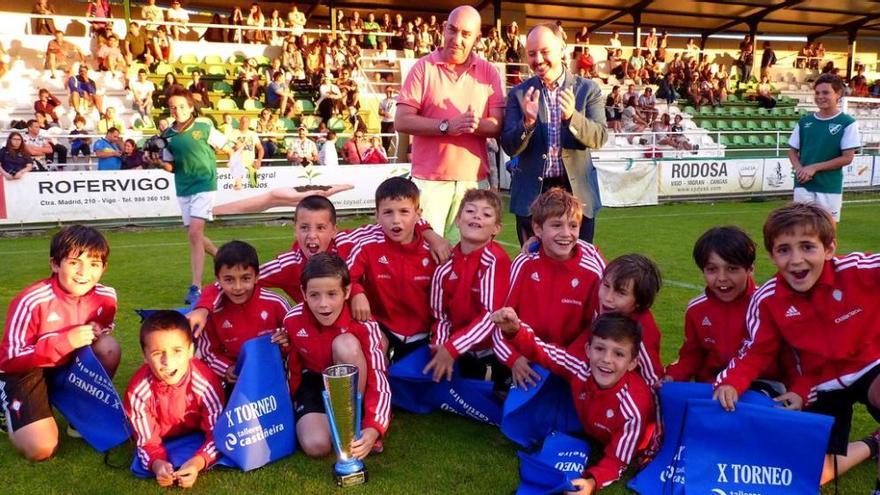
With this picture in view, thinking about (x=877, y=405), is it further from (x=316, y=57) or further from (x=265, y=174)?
(x=316, y=57)

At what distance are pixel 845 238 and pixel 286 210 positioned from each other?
8.62 metres

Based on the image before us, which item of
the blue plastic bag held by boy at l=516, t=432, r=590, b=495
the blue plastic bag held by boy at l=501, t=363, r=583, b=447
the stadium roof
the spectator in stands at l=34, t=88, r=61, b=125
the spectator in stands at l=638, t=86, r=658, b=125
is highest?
the stadium roof

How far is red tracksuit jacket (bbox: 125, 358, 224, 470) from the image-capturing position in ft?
9.82

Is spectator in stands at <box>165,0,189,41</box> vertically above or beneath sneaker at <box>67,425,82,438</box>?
above

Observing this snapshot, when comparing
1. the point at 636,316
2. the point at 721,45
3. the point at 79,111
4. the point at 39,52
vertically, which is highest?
the point at 721,45

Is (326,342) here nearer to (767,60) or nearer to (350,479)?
(350,479)

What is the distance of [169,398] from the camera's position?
3.10 m

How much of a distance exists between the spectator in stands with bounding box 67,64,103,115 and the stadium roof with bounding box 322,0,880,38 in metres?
12.1

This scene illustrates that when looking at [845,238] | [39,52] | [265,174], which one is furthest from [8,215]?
[845,238]

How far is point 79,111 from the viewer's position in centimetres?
1469

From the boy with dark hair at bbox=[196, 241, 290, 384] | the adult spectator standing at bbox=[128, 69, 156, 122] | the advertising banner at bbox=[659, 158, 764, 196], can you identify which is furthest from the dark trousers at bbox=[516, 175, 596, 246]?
the adult spectator standing at bbox=[128, 69, 156, 122]

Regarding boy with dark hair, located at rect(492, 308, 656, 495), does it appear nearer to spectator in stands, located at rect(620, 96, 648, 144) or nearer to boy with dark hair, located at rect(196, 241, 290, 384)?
boy with dark hair, located at rect(196, 241, 290, 384)

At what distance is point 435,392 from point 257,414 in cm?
96

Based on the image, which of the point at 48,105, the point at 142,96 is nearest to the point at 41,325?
the point at 48,105
